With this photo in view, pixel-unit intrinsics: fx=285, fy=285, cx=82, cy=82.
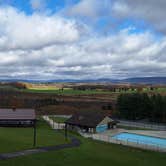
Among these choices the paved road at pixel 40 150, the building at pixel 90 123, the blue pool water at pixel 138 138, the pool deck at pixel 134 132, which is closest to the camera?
the paved road at pixel 40 150

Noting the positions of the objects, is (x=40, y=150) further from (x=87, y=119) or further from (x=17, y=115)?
(x=17, y=115)

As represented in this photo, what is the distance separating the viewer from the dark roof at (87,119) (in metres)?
48.0

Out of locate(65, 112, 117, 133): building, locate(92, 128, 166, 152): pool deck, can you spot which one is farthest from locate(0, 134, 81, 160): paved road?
locate(65, 112, 117, 133): building

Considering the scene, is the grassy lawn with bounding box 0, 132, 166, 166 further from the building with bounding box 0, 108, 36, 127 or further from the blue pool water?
the building with bounding box 0, 108, 36, 127

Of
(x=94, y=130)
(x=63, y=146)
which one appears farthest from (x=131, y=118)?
(x=63, y=146)

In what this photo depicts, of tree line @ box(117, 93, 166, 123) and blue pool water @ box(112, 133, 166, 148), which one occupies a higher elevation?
tree line @ box(117, 93, 166, 123)

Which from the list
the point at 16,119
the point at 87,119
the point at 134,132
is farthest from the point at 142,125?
the point at 16,119

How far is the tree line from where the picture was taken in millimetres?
55844

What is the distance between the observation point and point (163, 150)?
3338cm

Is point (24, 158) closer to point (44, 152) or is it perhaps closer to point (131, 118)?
point (44, 152)

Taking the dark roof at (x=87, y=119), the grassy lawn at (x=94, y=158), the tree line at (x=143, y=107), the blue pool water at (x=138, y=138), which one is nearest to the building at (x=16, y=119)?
the dark roof at (x=87, y=119)

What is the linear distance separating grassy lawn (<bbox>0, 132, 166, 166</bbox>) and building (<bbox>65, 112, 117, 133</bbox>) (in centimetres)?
1299

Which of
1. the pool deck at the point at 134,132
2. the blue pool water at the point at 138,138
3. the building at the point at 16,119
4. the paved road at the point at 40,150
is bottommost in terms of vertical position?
the blue pool water at the point at 138,138

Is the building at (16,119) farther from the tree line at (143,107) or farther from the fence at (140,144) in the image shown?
the tree line at (143,107)
